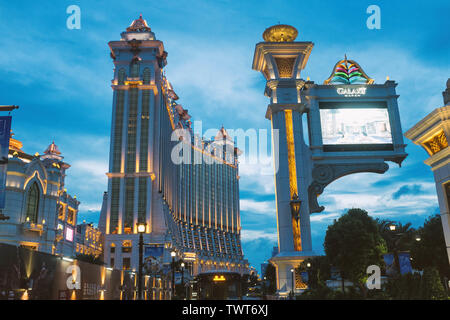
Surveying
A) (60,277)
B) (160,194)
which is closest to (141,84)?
(160,194)

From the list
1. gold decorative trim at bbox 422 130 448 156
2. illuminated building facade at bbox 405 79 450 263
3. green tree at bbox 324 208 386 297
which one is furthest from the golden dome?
gold decorative trim at bbox 422 130 448 156

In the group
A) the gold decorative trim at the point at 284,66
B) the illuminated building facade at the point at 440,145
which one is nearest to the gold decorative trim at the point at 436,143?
the illuminated building facade at the point at 440,145

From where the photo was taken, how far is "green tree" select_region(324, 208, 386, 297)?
33.9 meters

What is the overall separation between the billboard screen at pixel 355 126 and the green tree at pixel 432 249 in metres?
10.8

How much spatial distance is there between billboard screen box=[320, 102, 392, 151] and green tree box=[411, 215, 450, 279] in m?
10.8

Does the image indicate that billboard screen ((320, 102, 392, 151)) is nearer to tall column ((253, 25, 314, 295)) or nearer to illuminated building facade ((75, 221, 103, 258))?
tall column ((253, 25, 314, 295))

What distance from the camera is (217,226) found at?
533 ft

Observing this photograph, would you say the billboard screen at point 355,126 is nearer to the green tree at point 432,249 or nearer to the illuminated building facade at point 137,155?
Answer: the green tree at point 432,249

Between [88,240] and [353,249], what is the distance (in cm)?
6738

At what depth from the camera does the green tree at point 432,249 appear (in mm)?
41344

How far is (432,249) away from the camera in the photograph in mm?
42031

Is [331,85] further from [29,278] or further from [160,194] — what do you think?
[160,194]

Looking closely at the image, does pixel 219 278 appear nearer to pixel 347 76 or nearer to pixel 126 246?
pixel 347 76
